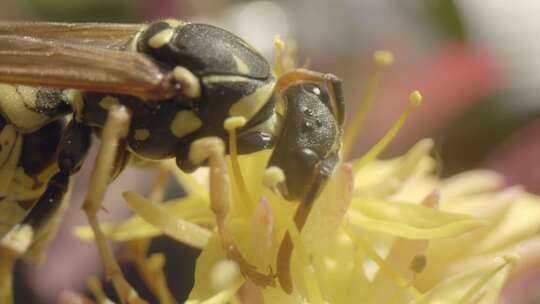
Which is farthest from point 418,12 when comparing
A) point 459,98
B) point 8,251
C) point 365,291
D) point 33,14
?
point 8,251

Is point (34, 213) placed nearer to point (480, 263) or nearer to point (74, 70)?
point (74, 70)

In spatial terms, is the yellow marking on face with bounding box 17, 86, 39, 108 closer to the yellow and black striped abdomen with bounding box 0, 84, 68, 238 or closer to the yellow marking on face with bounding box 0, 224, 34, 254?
the yellow and black striped abdomen with bounding box 0, 84, 68, 238

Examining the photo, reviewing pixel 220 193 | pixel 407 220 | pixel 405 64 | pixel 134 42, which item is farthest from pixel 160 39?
pixel 405 64

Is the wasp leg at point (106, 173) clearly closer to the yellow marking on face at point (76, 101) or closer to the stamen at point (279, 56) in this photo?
the yellow marking on face at point (76, 101)

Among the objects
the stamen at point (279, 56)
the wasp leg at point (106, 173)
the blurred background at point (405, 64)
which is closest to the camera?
the wasp leg at point (106, 173)

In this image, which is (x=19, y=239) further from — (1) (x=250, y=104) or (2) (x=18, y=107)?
(1) (x=250, y=104)

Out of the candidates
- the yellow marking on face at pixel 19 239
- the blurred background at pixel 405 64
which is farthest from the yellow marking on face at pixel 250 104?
the blurred background at pixel 405 64

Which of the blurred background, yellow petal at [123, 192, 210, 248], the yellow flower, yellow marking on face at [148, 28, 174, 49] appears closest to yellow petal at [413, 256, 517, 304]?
the yellow flower
